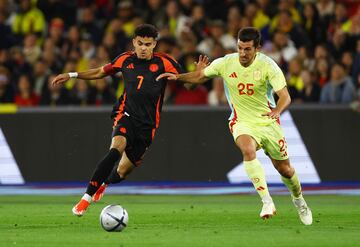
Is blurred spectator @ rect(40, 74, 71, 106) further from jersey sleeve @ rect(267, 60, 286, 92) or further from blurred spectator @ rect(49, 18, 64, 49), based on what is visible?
jersey sleeve @ rect(267, 60, 286, 92)

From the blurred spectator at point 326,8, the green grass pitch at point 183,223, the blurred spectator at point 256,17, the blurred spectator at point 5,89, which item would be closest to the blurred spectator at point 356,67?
the blurred spectator at point 326,8

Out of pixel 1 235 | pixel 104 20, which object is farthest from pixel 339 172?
pixel 1 235

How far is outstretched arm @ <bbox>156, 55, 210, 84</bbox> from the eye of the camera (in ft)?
43.2

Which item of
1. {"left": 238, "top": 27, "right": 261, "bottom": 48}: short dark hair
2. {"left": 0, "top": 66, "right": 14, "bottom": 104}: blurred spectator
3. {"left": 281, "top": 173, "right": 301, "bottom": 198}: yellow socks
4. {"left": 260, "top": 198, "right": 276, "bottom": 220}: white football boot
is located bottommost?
{"left": 0, "top": 66, "right": 14, "bottom": 104}: blurred spectator

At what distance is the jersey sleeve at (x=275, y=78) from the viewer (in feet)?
40.9

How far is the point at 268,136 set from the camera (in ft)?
41.3

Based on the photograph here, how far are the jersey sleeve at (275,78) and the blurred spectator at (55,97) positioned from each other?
918 cm

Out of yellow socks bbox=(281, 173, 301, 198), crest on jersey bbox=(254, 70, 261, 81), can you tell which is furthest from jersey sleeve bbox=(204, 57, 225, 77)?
yellow socks bbox=(281, 173, 301, 198)

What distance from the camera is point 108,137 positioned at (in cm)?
1947

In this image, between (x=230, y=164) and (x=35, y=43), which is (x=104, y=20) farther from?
(x=230, y=164)

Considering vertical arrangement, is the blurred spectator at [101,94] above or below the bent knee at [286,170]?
below

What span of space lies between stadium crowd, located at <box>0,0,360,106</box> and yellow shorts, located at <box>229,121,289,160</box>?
270 inches

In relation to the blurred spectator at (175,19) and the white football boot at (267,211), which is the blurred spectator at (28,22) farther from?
the white football boot at (267,211)

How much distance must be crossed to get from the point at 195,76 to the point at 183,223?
1788mm
